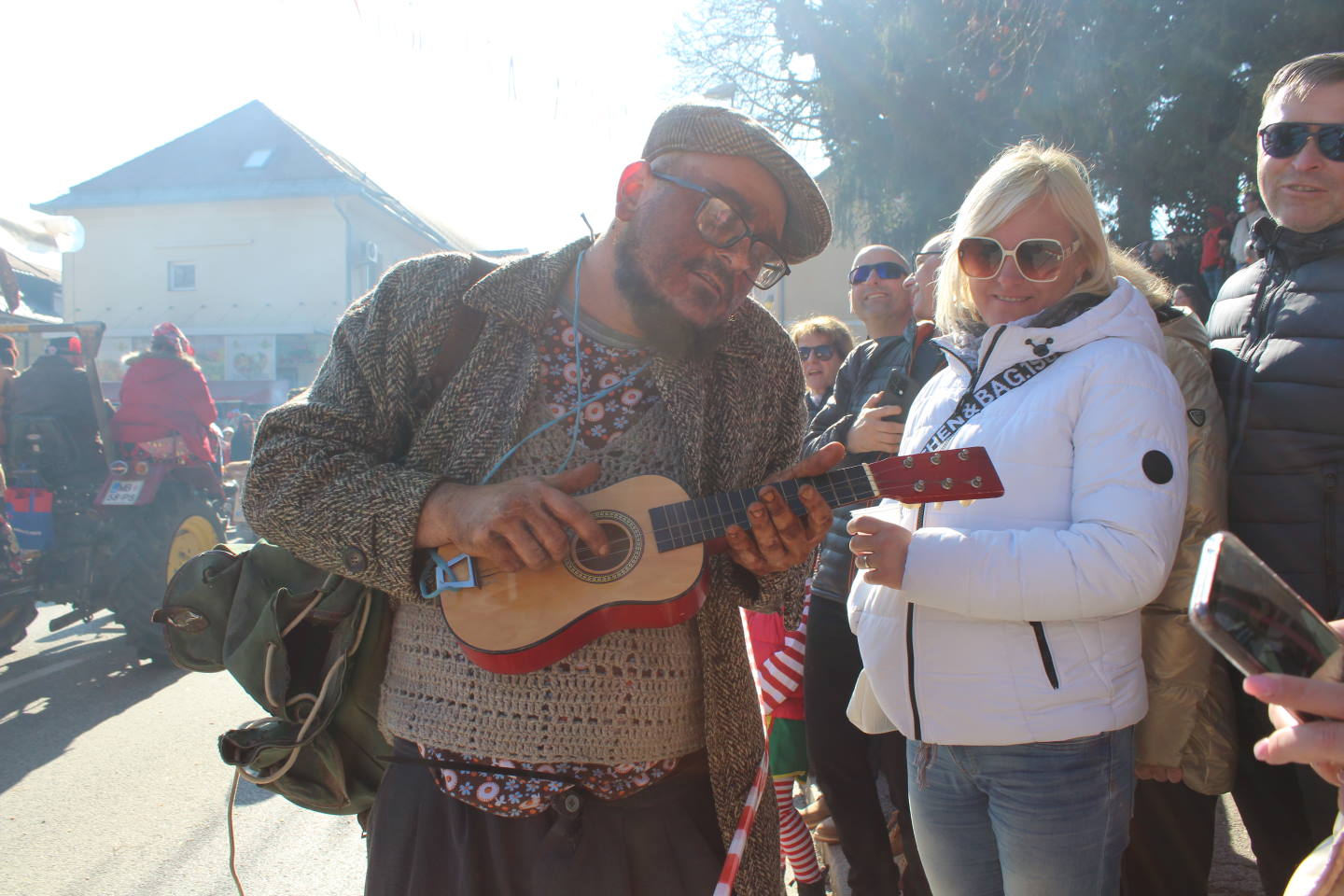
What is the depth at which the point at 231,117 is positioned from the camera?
1104 inches

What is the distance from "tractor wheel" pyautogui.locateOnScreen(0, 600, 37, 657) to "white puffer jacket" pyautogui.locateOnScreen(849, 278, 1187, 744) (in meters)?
6.16

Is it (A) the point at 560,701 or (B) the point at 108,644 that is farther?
(B) the point at 108,644

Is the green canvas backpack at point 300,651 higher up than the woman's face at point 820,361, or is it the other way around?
the woman's face at point 820,361

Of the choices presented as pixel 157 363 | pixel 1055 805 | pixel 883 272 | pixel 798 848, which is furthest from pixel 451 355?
pixel 157 363

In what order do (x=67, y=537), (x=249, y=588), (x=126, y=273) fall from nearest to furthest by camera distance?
(x=249, y=588), (x=67, y=537), (x=126, y=273)

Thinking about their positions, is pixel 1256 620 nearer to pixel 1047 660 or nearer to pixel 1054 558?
pixel 1054 558

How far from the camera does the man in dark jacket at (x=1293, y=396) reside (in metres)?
1.90

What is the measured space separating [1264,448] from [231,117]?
32.0 metres

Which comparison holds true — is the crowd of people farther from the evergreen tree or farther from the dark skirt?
the evergreen tree

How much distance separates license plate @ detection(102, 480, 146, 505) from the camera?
6.05 meters

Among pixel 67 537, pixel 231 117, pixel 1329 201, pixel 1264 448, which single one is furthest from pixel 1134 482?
pixel 231 117

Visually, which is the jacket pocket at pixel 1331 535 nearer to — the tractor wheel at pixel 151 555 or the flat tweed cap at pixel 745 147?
the flat tweed cap at pixel 745 147

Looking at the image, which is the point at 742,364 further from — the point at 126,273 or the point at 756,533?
the point at 126,273

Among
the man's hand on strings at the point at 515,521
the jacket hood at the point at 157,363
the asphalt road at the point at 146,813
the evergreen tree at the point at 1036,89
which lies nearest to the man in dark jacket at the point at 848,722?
the asphalt road at the point at 146,813
